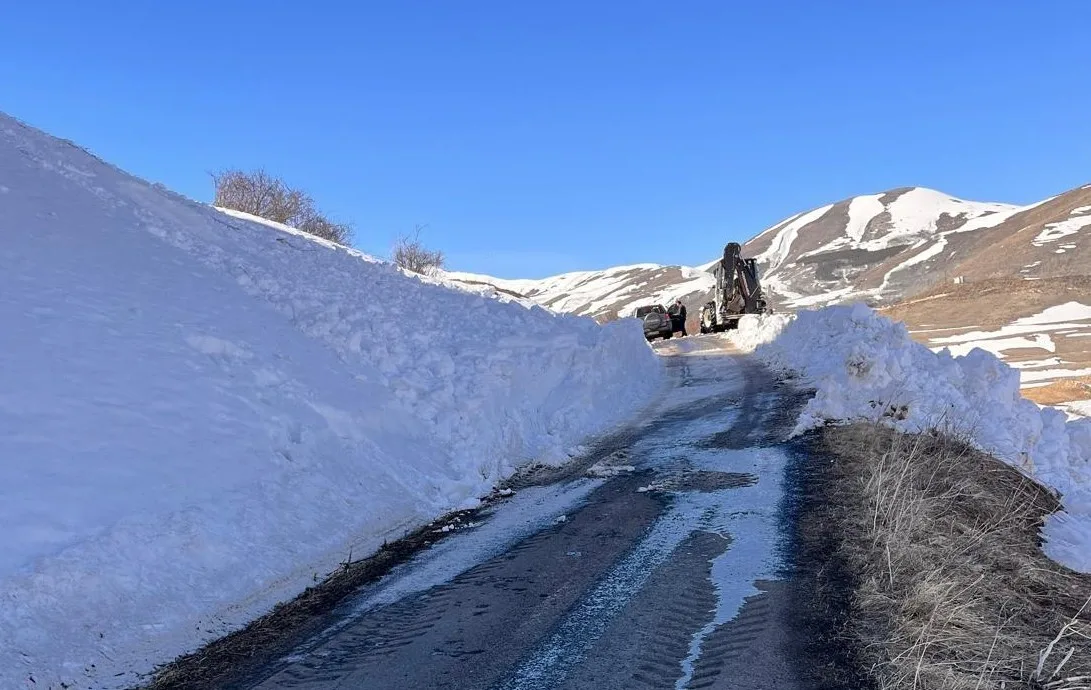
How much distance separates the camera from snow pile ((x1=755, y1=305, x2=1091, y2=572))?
1009cm

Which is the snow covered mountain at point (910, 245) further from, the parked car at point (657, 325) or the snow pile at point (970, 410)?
the snow pile at point (970, 410)

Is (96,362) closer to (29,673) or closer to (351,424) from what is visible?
(351,424)

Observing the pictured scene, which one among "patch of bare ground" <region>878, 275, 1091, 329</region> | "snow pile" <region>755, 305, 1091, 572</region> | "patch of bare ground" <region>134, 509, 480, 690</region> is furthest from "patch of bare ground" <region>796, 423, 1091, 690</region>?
"patch of bare ground" <region>878, 275, 1091, 329</region>

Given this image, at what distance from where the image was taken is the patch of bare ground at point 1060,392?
2078 centimetres

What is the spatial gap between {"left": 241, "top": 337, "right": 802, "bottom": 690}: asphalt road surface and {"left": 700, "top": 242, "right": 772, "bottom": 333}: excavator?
2487cm

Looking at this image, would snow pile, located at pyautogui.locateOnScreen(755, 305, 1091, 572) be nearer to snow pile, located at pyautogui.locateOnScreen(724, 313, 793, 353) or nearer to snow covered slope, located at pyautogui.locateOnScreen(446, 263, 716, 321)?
snow pile, located at pyautogui.locateOnScreen(724, 313, 793, 353)

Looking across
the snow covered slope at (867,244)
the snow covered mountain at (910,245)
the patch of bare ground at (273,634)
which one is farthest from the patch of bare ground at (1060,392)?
the snow covered slope at (867,244)

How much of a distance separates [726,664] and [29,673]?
160 inches

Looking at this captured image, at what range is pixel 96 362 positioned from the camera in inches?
312

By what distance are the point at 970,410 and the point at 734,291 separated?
2317 centimetres

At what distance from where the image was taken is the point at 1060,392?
2150 cm

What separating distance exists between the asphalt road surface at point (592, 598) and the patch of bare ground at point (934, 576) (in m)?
0.40

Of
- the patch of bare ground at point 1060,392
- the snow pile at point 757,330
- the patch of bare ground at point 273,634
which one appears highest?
the snow pile at point 757,330

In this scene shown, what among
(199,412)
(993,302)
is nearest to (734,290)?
(993,302)
